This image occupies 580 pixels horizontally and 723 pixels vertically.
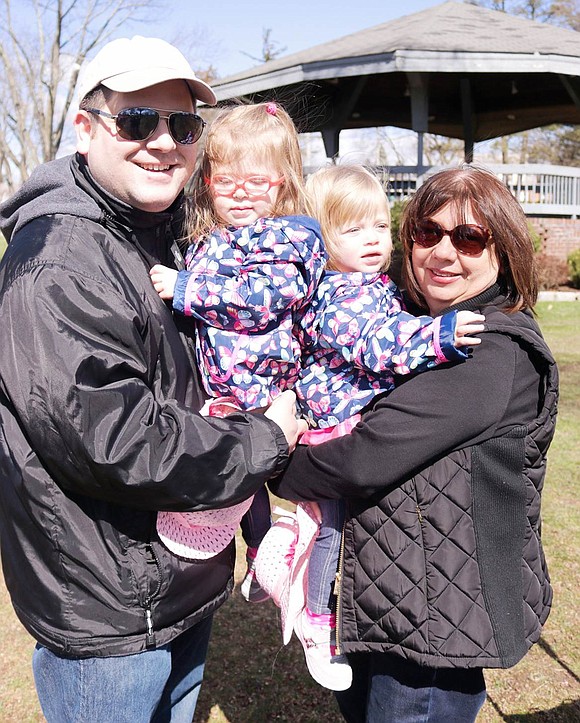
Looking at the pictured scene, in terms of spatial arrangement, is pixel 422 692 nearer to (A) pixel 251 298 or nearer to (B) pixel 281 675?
(A) pixel 251 298

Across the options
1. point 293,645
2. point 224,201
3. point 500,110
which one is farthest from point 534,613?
point 500,110

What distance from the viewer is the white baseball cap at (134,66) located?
1844 millimetres

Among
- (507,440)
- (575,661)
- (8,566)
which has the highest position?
(507,440)

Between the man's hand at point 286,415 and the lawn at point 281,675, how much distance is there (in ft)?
6.21

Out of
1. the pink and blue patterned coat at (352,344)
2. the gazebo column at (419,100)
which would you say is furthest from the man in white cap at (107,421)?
the gazebo column at (419,100)

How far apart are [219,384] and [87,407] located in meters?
0.63

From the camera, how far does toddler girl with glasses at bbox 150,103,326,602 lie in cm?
209

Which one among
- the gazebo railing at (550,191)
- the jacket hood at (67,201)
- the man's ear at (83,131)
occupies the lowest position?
the gazebo railing at (550,191)

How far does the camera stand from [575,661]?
3645 mm

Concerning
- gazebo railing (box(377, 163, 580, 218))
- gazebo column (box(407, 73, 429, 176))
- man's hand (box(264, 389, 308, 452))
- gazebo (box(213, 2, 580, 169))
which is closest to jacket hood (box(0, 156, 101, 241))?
man's hand (box(264, 389, 308, 452))

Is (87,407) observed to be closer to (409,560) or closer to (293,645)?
(409,560)

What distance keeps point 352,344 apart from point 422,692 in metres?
1.00

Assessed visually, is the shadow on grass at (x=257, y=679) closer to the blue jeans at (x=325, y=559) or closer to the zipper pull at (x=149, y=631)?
the blue jeans at (x=325, y=559)

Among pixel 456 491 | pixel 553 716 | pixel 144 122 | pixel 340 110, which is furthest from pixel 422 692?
pixel 340 110
